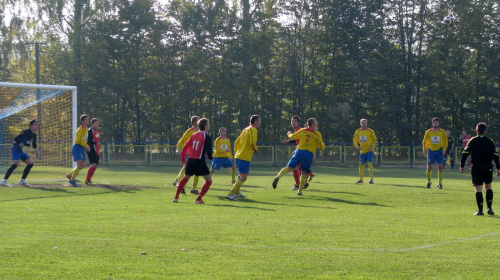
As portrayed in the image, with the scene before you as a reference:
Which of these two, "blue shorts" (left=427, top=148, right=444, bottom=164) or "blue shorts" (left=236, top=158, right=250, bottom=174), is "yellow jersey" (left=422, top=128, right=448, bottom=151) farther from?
"blue shorts" (left=236, top=158, right=250, bottom=174)

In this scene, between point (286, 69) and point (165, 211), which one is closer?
point (165, 211)

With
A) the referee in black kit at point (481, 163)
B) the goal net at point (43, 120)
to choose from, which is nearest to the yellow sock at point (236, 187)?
the referee in black kit at point (481, 163)

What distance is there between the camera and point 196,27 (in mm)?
44906

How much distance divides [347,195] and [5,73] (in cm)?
3714

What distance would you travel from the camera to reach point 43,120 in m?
25.8

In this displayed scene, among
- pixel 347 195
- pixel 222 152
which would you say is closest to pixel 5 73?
pixel 222 152

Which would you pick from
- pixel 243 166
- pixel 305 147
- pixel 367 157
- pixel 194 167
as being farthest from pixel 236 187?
pixel 367 157

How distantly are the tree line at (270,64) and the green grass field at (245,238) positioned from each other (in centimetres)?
Answer: 3000

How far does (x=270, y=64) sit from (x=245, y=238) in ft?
120

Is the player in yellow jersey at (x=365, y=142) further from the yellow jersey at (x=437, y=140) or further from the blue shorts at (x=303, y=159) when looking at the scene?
the blue shorts at (x=303, y=159)

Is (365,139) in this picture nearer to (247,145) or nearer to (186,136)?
(186,136)

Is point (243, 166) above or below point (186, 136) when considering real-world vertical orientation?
below

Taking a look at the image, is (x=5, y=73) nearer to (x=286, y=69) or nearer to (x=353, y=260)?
(x=286, y=69)

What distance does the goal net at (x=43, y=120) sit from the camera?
22.6 metres
